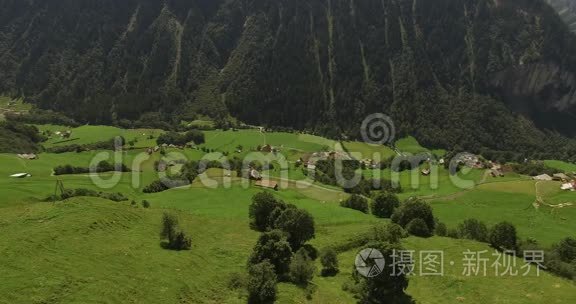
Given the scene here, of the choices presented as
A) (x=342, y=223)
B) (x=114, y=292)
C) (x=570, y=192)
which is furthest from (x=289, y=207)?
(x=570, y=192)

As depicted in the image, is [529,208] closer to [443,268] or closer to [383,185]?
[383,185]

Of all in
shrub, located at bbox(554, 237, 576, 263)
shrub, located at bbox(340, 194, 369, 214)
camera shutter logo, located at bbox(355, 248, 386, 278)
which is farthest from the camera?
shrub, located at bbox(340, 194, 369, 214)

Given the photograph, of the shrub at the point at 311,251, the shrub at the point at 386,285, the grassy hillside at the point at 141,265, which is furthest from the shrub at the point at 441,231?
the shrub at the point at 386,285

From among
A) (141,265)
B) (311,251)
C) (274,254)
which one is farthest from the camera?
(311,251)

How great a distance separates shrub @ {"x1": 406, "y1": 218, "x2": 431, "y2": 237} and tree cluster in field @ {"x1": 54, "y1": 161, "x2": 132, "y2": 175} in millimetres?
104236

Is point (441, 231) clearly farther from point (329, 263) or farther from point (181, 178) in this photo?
point (181, 178)

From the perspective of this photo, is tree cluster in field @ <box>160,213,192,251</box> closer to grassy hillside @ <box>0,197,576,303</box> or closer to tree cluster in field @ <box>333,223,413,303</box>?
grassy hillside @ <box>0,197,576,303</box>

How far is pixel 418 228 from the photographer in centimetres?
10012

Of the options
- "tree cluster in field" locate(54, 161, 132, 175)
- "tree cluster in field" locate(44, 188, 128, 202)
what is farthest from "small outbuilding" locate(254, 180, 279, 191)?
"tree cluster in field" locate(54, 161, 132, 175)

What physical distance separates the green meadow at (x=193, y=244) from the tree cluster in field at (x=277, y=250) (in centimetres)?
296

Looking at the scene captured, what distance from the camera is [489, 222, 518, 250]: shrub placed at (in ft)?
296

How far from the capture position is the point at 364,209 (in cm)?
12950

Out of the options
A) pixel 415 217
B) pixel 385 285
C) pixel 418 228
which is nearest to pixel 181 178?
pixel 415 217

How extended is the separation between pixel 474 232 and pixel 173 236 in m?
59.3
